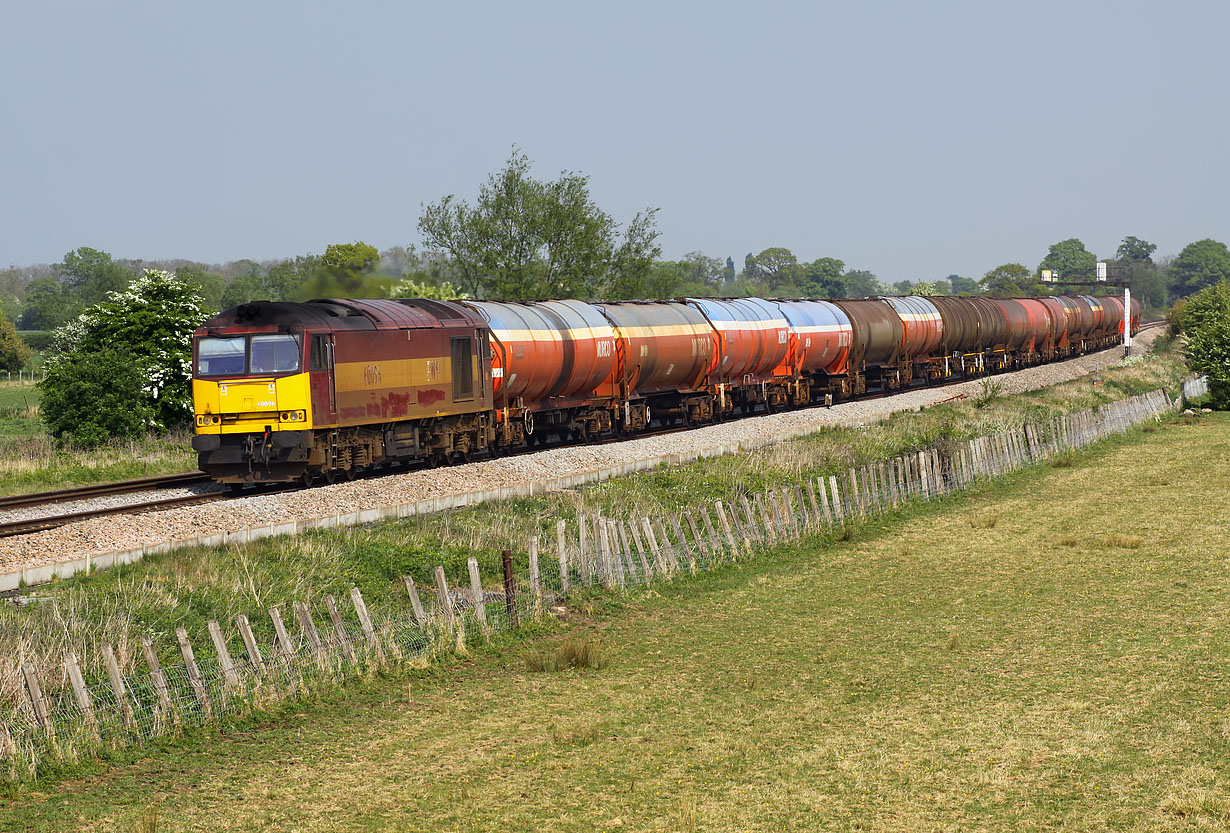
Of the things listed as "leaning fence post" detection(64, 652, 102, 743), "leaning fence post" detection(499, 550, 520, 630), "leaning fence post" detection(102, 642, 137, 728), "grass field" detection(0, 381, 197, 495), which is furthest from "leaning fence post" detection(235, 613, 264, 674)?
"grass field" detection(0, 381, 197, 495)

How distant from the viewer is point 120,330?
4091cm

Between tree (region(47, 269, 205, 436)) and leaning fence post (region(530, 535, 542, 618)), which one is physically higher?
tree (region(47, 269, 205, 436))

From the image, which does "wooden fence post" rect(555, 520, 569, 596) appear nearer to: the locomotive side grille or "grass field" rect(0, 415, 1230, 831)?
"grass field" rect(0, 415, 1230, 831)

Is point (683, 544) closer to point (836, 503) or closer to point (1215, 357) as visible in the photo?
point (836, 503)

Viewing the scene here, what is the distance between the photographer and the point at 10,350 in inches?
3787

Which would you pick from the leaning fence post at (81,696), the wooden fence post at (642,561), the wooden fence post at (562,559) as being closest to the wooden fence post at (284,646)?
the leaning fence post at (81,696)

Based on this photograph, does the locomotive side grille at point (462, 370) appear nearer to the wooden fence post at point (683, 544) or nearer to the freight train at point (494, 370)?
the freight train at point (494, 370)

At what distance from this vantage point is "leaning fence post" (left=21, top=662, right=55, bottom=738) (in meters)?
12.4

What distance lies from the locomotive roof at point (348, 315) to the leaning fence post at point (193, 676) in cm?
1493

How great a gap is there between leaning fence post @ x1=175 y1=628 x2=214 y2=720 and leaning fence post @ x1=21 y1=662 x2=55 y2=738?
4.74 feet

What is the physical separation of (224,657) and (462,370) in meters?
19.3

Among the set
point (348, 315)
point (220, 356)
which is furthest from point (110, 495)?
point (348, 315)

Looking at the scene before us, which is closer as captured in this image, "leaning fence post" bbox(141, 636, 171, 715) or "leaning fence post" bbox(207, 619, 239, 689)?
"leaning fence post" bbox(141, 636, 171, 715)

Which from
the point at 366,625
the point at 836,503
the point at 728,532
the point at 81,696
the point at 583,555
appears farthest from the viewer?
the point at 836,503
